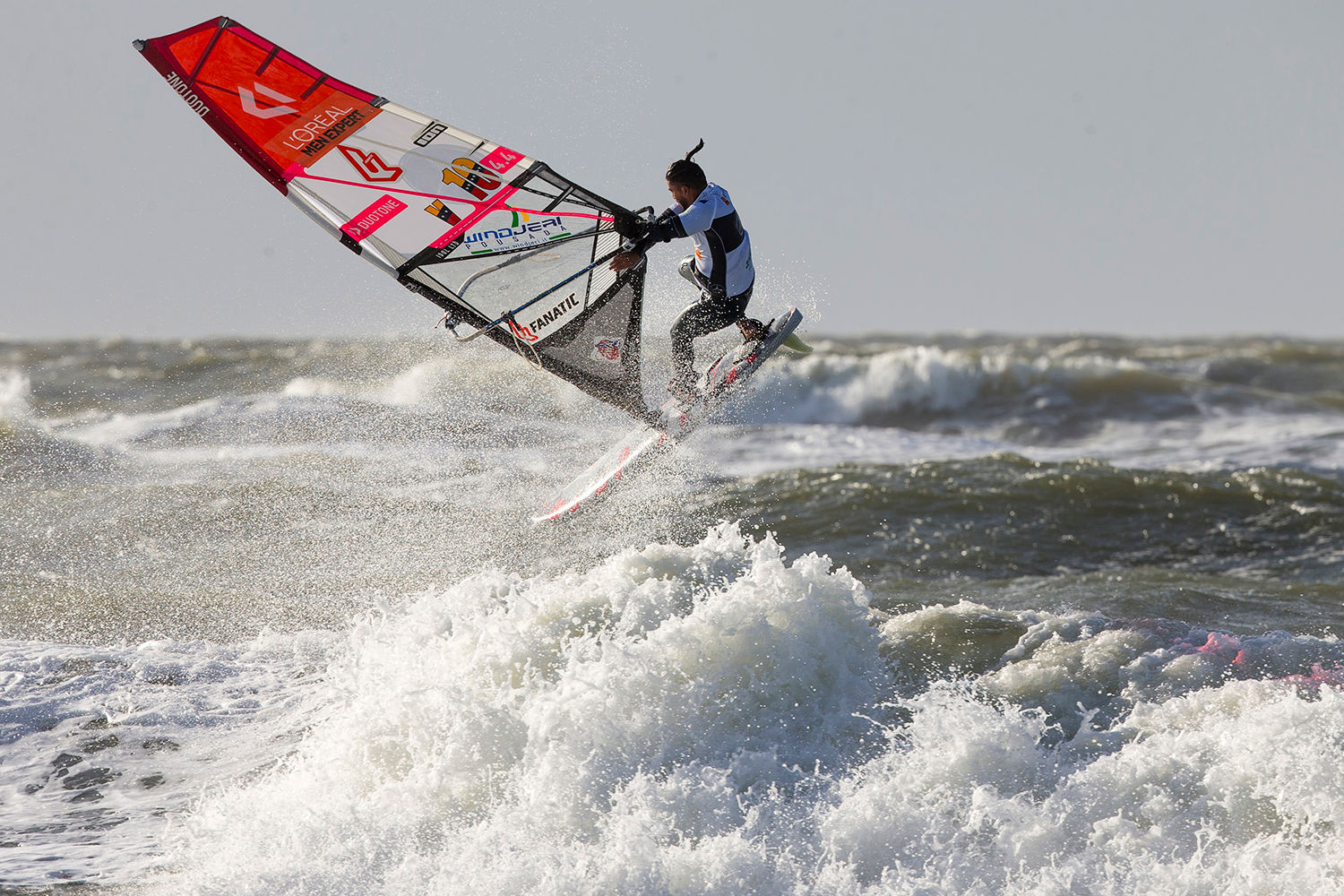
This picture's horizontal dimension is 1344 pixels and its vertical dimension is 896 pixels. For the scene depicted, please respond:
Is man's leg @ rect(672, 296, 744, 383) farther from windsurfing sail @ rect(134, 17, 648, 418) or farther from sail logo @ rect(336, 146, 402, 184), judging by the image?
sail logo @ rect(336, 146, 402, 184)

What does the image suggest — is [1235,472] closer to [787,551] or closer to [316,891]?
→ [787,551]

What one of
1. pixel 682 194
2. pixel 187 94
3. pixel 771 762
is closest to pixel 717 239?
pixel 682 194

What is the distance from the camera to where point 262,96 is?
839 centimetres

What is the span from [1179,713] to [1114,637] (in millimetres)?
947

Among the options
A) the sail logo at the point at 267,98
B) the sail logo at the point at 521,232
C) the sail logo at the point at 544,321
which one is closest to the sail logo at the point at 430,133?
the sail logo at the point at 521,232

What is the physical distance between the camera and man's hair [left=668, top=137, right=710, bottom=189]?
7.44 metres

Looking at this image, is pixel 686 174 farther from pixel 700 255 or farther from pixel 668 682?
pixel 668 682

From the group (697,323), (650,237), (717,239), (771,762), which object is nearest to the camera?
(771,762)

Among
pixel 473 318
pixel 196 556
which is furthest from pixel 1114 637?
pixel 196 556

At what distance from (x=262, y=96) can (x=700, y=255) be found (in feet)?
11.6

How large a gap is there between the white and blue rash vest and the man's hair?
0.10m

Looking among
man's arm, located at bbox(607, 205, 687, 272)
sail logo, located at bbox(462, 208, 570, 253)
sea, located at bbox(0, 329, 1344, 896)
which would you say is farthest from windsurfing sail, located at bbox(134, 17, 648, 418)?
sea, located at bbox(0, 329, 1344, 896)

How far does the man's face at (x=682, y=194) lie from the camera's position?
7.51 meters

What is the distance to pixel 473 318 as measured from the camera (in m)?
8.37
